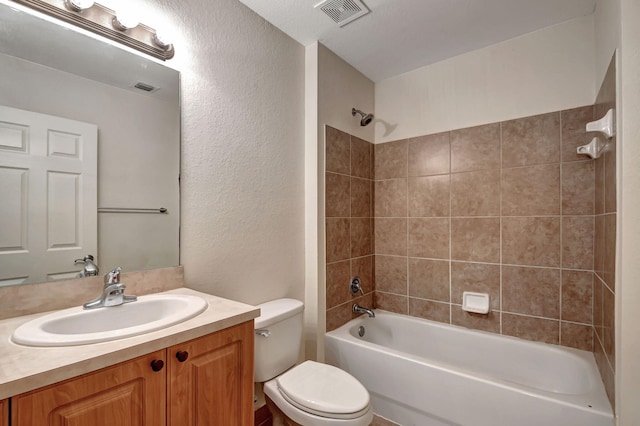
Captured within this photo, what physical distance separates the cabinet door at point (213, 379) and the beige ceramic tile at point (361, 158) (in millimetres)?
1631

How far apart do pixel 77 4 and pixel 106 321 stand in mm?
1200

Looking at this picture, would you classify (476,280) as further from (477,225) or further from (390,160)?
(390,160)

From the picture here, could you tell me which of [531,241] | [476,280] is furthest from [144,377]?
[531,241]

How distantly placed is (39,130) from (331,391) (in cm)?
160

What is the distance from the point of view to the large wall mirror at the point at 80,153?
102 centimetres

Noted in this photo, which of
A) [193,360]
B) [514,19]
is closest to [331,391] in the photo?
[193,360]

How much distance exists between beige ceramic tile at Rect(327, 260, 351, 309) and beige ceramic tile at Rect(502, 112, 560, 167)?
1352 millimetres

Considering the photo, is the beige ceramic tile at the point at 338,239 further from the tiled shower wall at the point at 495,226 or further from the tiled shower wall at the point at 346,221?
the tiled shower wall at the point at 495,226

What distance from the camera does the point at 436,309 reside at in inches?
91.8

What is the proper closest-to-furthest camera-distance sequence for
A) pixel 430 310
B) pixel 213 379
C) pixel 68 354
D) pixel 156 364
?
1. pixel 68 354
2. pixel 156 364
3. pixel 213 379
4. pixel 430 310

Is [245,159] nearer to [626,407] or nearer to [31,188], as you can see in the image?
[31,188]

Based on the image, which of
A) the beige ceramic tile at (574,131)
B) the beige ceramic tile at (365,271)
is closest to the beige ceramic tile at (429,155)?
the beige ceramic tile at (574,131)

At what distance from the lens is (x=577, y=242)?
183 cm

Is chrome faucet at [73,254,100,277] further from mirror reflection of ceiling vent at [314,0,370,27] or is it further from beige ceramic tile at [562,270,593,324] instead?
beige ceramic tile at [562,270,593,324]
